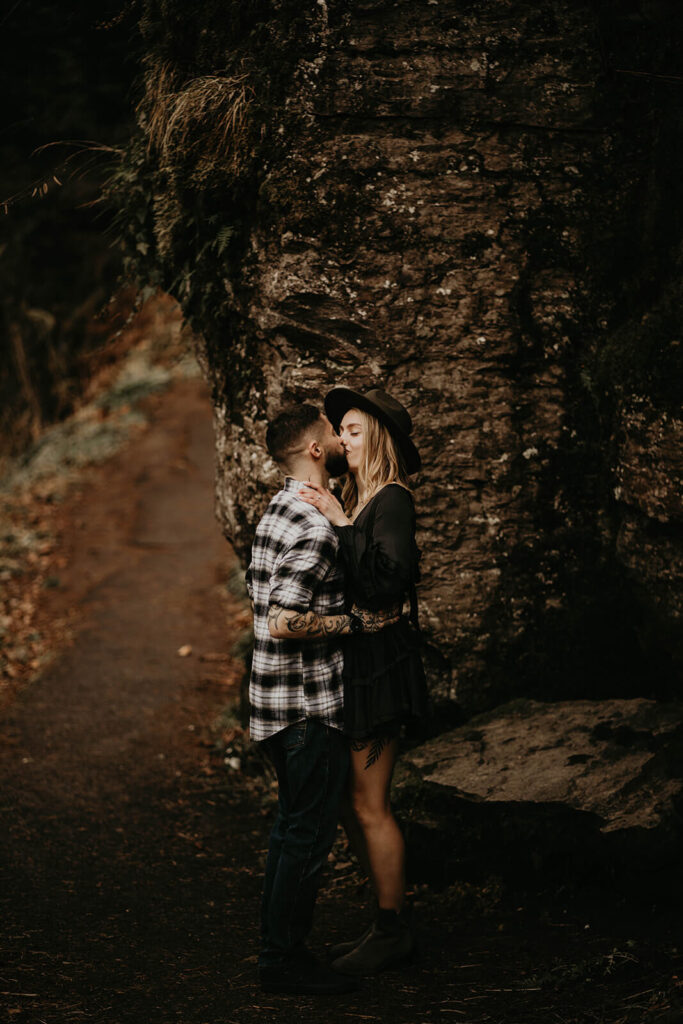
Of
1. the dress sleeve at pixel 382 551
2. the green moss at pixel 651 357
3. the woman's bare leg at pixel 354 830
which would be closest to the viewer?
the dress sleeve at pixel 382 551

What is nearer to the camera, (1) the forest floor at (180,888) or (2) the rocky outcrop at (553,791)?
(1) the forest floor at (180,888)

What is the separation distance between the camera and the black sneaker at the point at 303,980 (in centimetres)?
366

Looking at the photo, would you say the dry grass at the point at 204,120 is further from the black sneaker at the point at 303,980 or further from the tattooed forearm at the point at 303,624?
the black sneaker at the point at 303,980

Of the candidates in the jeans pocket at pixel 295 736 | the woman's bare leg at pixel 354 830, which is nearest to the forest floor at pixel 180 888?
the woman's bare leg at pixel 354 830

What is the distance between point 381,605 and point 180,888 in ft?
7.27

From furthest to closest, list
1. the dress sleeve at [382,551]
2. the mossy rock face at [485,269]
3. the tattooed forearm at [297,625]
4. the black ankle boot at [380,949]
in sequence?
1. the mossy rock face at [485,269]
2. the black ankle boot at [380,949]
3. the dress sleeve at [382,551]
4. the tattooed forearm at [297,625]

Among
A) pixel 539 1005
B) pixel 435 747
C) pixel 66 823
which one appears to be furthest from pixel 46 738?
pixel 539 1005

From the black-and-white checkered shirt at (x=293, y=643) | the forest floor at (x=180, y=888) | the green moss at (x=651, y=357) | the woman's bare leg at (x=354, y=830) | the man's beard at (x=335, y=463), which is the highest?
the green moss at (x=651, y=357)

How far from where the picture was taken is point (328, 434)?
153 inches

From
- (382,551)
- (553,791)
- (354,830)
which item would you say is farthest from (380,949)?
(382,551)

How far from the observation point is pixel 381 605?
12.4 ft

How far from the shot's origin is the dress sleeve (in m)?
3.64

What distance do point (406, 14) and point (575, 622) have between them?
340 centimetres

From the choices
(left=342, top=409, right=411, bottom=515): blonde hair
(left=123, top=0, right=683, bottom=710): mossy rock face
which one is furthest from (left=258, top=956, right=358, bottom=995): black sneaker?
(left=342, top=409, right=411, bottom=515): blonde hair
